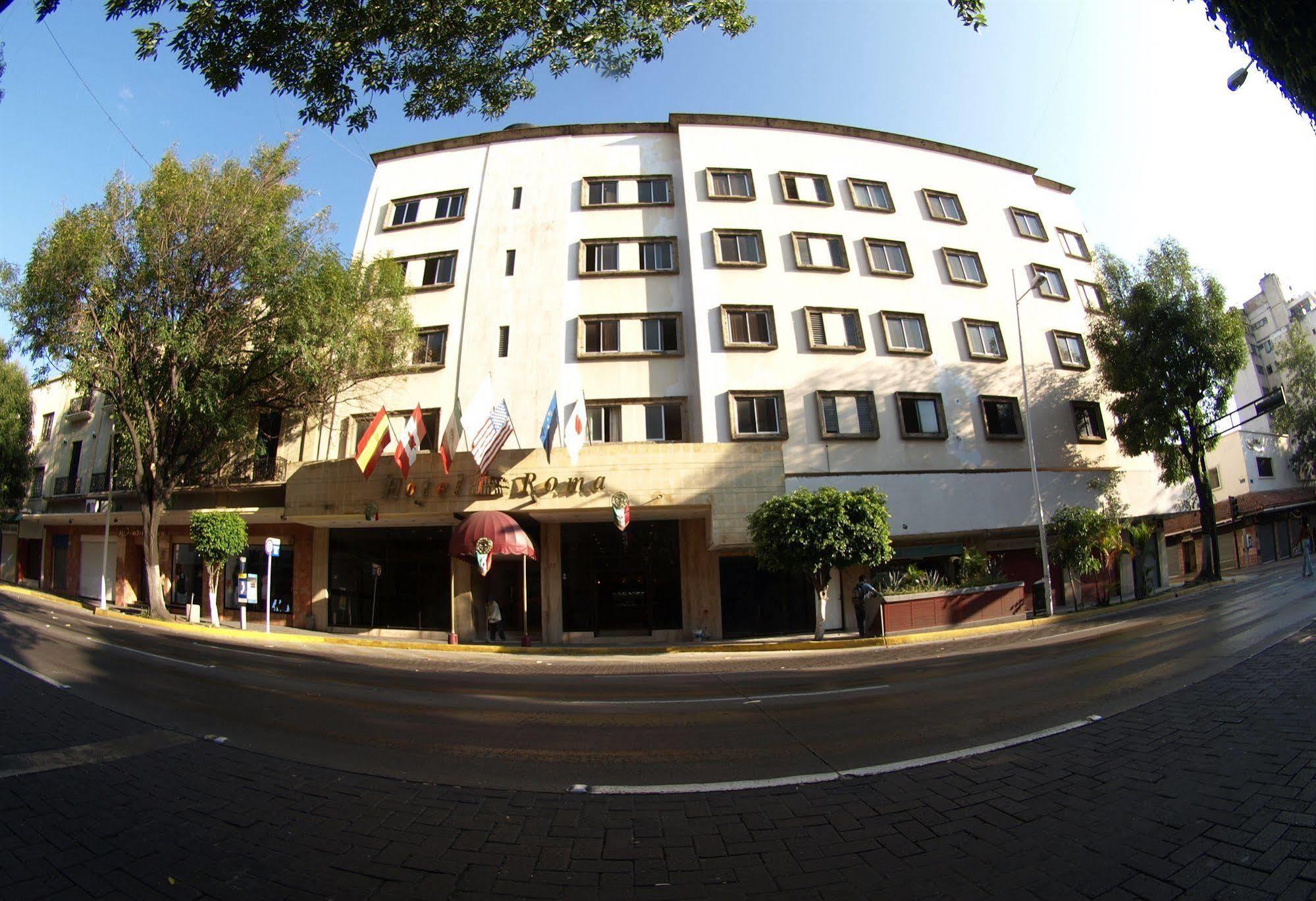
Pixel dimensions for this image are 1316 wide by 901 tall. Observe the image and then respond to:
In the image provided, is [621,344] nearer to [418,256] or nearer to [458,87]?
[418,256]

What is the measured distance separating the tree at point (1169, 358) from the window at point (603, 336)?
2166 centimetres

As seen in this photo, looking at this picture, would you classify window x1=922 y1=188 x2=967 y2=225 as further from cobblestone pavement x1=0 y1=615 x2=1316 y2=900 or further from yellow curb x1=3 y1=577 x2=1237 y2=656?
cobblestone pavement x1=0 y1=615 x2=1316 y2=900

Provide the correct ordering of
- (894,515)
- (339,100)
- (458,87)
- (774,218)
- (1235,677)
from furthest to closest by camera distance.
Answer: (774,218) < (894,515) < (1235,677) < (458,87) < (339,100)

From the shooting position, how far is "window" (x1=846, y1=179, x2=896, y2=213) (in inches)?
955

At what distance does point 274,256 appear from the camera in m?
20.0

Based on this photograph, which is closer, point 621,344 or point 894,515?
point 894,515

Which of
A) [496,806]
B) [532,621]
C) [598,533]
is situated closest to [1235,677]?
[496,806]

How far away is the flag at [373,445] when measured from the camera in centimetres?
1769

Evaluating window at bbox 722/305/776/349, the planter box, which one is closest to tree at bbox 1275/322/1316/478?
the planter box

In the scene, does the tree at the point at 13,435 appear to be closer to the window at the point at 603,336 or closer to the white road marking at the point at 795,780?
the window at the point at 603,336

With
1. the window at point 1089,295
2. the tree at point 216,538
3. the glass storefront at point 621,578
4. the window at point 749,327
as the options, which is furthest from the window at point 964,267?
the tree at point 216,538

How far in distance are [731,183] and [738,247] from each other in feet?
11.4

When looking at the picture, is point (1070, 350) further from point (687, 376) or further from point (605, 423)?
point (605, 423)

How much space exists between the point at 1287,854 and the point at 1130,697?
4.72m
